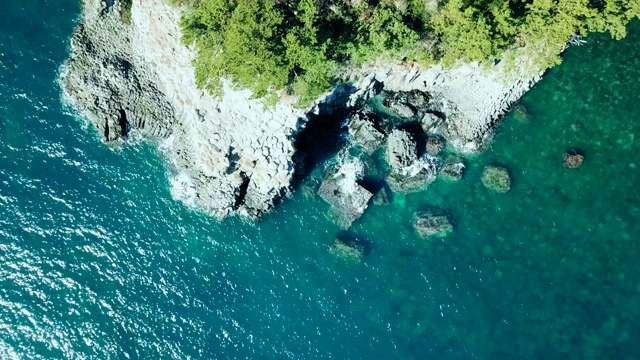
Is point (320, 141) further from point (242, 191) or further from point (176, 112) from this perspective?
point (176, 112)

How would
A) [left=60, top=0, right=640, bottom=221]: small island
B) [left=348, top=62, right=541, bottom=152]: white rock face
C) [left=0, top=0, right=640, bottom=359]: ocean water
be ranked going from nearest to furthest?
[left=60, top=0, right=640, bottom=221]: small island → [left=0, top=0, right=640, bottom=359]: ocean water → [left=348, top=62, right=541, bottom=152]: white rock face

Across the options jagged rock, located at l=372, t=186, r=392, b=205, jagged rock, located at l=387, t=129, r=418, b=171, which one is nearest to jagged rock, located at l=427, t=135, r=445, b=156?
jagged rock, located at l=387, t=129, r=418, b=171

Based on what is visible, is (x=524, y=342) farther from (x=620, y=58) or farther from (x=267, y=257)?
(x=620, y=58)

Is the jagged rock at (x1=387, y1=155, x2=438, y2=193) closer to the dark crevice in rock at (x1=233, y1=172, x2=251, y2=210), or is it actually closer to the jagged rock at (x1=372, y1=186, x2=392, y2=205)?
the jagged rock at (x1=372, y1=186, x2=392, y2=205)

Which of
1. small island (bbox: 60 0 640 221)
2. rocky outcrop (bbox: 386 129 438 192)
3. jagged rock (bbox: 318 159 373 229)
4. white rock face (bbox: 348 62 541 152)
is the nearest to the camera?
small island (bbox: 60 0 640 221)

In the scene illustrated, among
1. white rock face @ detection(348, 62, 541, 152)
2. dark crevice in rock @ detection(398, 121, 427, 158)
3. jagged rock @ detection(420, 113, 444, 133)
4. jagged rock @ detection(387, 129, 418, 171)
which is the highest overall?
white rock face @ detection(348, 62, 541, 152)

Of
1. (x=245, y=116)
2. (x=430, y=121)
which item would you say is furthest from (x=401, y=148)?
(x=245, y=116)
